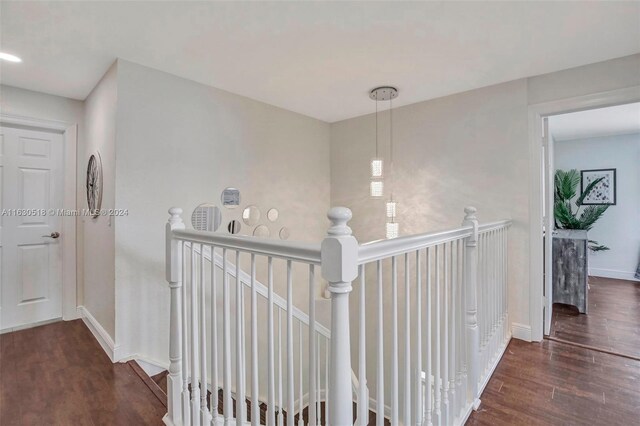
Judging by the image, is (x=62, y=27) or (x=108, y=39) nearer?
(x=62, y=27)

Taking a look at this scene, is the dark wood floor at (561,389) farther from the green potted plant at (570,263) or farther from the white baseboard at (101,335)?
the white baseboard at (101,335)

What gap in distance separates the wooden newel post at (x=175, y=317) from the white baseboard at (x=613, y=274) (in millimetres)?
6017

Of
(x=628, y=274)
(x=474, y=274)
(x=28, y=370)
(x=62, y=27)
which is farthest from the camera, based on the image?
(x=628, y=274)

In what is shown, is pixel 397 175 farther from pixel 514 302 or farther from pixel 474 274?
pixel 474 274

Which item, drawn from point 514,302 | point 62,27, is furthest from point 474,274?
point 62,27

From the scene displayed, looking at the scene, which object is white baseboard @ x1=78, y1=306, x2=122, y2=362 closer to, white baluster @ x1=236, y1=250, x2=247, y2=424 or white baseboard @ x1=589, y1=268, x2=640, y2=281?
white baluster @ x1=236, y1=250, x2=247, y2=424

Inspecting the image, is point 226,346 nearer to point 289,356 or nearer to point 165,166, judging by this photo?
point 289,356

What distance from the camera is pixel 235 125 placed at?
3.00m

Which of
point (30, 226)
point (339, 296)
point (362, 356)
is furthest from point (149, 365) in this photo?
point (339, 296)

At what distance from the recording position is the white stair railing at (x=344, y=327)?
2.90 ft

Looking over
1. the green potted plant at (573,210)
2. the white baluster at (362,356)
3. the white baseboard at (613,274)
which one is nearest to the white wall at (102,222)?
the white baluster at (362,356)

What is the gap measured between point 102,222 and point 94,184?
400 mm

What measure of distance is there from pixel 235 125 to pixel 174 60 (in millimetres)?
788

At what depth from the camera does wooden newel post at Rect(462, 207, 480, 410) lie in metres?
1.69
